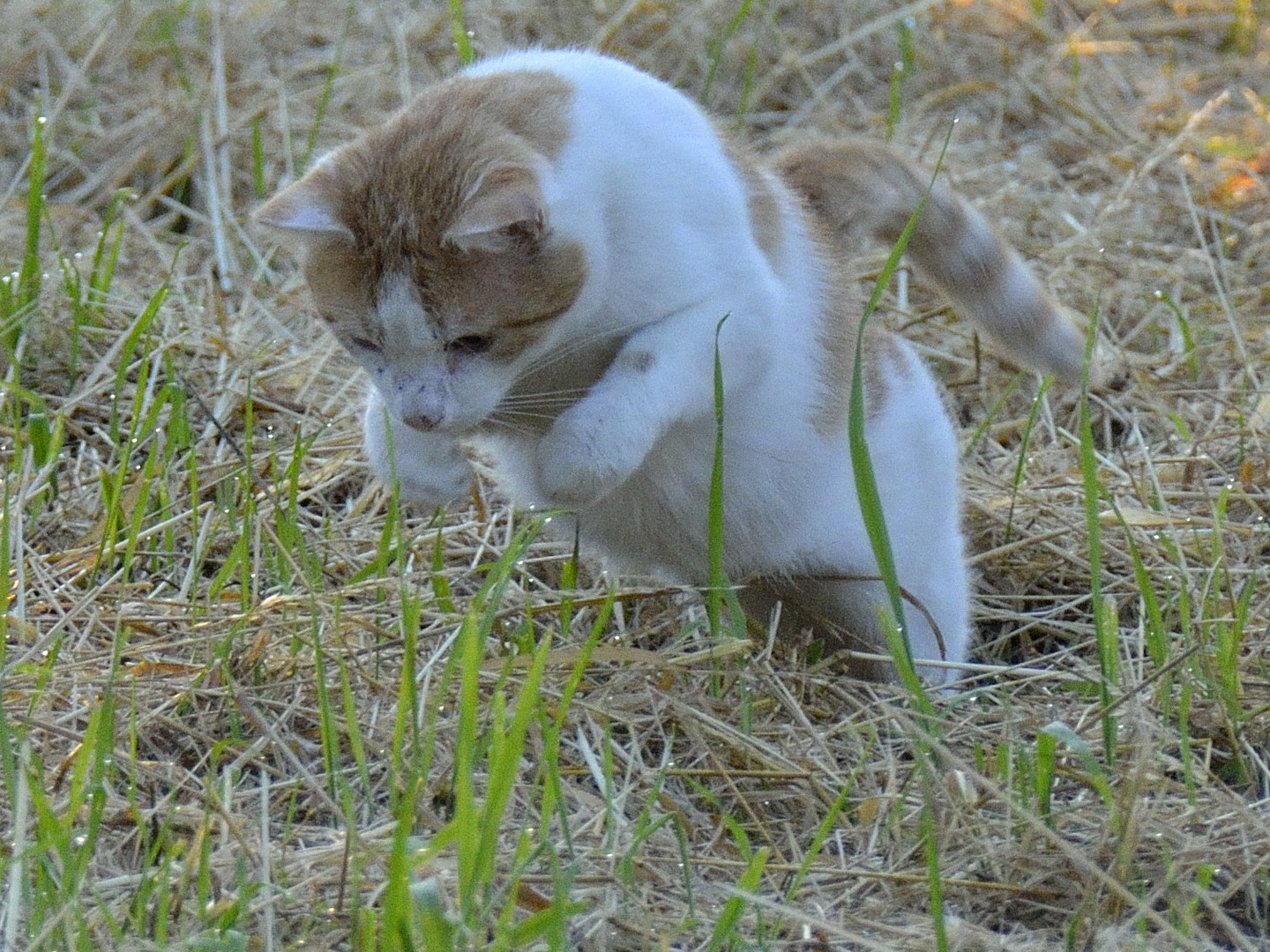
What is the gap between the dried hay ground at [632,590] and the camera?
1597 mm

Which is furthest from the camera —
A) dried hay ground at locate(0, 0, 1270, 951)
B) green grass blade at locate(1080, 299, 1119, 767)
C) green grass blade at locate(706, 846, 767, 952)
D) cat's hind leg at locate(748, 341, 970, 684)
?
cat's hind leg at locate(748, 341, 970, 684)

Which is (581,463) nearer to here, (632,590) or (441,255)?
(441,255)

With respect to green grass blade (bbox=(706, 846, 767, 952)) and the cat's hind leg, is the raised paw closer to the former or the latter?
the cat's hind leg

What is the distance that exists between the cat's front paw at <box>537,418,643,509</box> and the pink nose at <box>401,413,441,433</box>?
0.13m

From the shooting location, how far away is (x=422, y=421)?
6.39 ft

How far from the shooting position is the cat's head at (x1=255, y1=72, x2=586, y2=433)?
1885mm

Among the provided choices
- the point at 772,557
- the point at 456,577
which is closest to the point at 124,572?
the point at 456,577

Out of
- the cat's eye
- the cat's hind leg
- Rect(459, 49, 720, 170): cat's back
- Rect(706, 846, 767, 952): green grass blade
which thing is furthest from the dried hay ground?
Rect(459, 49, 720, 170): cat's back

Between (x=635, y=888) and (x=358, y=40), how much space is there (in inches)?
131

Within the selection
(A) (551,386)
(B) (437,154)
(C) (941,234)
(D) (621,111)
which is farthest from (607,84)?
(C) (941,234)

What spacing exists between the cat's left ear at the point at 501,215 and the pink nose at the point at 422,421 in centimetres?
21

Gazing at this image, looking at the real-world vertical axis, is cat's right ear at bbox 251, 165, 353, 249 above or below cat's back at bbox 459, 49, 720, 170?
below

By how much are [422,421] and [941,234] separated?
1016 millimetres

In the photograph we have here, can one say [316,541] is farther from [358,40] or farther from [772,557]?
[358,40]
